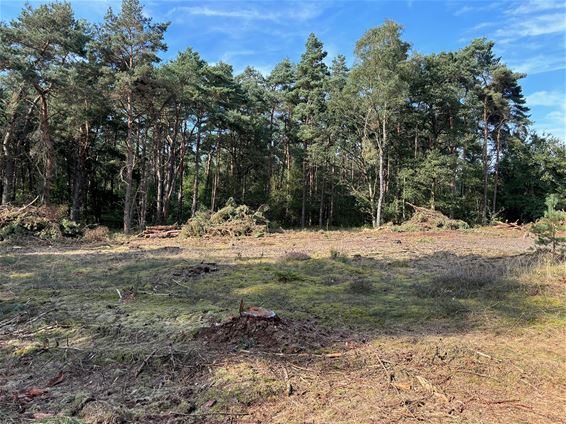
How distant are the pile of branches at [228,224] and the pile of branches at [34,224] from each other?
521cm

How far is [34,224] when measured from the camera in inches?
711

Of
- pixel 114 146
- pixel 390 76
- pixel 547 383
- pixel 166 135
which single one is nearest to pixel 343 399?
pixel 547 383

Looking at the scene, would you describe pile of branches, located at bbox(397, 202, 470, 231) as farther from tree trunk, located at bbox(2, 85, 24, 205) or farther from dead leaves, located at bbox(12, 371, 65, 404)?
tree trunk, located at bbox(2, 85, 24, 205)

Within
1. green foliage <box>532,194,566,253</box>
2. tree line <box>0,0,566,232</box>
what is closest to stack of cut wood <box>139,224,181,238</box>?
tree line <box>0,0,566,232</box>

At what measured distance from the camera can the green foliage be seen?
778 centimetres

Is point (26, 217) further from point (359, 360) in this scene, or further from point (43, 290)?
point (359, 360)

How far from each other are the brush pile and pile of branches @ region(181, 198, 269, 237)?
5212mm

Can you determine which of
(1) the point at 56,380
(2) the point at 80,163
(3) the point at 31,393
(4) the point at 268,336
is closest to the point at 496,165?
(2) the point at 80,163

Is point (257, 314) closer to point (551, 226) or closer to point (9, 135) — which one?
point (551, 226)

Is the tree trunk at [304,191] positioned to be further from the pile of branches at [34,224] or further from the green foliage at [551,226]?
the green foliage at [551,226]

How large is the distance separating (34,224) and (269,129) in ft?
76.1

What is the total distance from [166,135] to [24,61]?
13.0 m

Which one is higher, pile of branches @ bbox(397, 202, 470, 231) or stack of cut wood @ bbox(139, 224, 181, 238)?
pile of branches @ bbox(397, 202, 470, 231)

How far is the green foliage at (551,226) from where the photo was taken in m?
7.78
